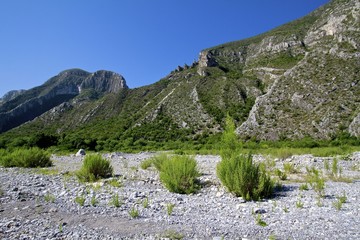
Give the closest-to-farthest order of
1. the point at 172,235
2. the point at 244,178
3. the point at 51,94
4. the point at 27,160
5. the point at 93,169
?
the point at 172,235, the point at 244,178, the point at 93,169, the point at 27,160, the point at 51,94

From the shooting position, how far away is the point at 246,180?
8289mm

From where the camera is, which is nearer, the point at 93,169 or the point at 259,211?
the point at 259,211

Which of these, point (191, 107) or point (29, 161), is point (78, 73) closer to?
point (191, 107)

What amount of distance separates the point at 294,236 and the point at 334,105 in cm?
3967

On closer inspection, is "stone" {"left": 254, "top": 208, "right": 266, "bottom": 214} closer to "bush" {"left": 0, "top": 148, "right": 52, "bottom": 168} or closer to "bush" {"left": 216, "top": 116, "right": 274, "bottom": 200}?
"bush" {"left": 216, "top": 116, "right": 274, "bottom": 200}

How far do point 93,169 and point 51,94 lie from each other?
14766 centimetres

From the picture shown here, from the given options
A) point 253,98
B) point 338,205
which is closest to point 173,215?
point 338,205

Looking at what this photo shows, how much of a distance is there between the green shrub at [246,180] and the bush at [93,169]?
6182 millimetres

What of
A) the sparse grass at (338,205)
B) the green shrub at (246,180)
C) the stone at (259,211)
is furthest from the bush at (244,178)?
the sparse grass at (338,205)

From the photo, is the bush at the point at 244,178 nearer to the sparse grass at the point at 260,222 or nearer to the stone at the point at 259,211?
the stone at the point at 259,211

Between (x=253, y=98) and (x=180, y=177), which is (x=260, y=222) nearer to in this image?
(x=180, y=177)

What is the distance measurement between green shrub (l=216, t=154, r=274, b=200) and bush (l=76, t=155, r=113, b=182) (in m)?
6.18

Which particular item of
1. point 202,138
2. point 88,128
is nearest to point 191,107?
point 202,138

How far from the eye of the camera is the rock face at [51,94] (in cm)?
11629
